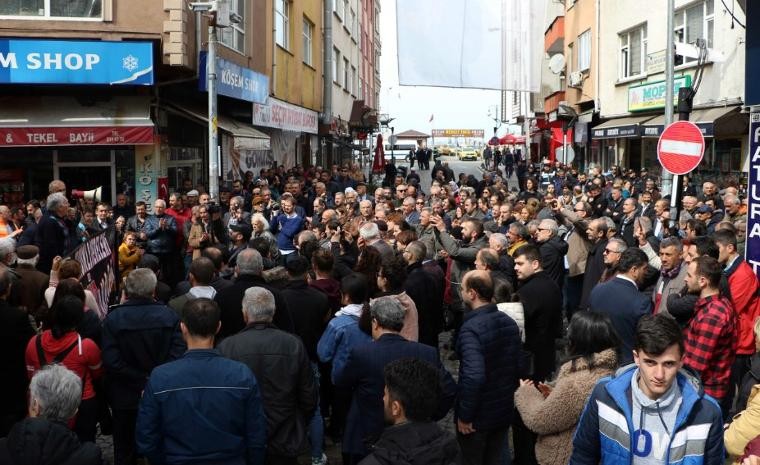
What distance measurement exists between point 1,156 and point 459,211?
830cm

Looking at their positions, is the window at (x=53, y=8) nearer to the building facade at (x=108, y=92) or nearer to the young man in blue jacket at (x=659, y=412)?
the building facade at (x=108, y=92)

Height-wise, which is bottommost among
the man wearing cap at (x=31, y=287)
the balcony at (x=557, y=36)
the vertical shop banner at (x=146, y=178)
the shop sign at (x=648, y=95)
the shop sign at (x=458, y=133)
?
the man wearing cap at (x=31, y=287)

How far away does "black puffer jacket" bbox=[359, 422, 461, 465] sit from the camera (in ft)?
11.1

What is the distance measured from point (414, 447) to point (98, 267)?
5487 millimetres

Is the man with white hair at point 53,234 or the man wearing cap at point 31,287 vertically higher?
the man with white hair at point 53,234

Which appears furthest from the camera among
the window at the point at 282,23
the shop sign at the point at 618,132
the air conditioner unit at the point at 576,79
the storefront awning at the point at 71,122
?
the air conditioner unit at the point at 576,79

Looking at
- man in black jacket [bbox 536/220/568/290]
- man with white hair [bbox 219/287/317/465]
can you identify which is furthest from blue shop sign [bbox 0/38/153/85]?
man with white hair [bbox 219/287/317/465]

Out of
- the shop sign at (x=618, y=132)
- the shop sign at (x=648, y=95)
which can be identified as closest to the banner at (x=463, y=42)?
the shop sign at (x=648, y=95)

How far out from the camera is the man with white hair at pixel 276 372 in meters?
4.80

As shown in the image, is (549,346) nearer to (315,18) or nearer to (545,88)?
(315,18)

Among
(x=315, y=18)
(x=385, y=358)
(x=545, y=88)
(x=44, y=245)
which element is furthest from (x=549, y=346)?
(x=545, y=88)

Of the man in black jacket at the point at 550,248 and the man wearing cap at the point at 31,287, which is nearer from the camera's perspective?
the man wearing cap at the point at 31,287

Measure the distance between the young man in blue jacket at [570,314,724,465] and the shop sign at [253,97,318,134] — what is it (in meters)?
16.0

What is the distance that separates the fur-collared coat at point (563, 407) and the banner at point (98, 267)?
4.22 metres
